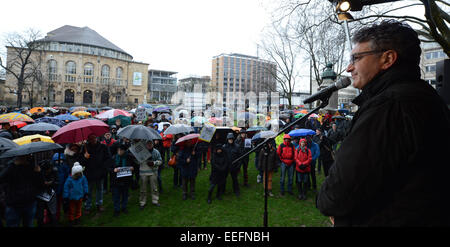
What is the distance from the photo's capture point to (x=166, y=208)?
697 cm

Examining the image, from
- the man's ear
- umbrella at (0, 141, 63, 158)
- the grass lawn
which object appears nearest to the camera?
the man's ear

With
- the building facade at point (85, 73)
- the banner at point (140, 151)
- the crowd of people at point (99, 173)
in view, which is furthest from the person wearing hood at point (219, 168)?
the building facade at point (85, 73)

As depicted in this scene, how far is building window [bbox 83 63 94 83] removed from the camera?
75.2m

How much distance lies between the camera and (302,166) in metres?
7.79

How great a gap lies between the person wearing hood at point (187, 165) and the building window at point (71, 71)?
82844 mm

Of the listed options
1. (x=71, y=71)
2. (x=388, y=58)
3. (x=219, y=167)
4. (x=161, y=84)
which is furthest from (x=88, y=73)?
(x=388, y=58)

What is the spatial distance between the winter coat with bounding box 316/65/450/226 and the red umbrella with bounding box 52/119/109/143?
281 inches

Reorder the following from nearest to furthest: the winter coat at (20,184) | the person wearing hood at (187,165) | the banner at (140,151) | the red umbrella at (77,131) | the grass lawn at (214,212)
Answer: the winter coat at (20,184) < the grass lawn at (214,212) < the red umbrella at (77,131) < the banner at (140,151) < the person wearing hood at (187,165)

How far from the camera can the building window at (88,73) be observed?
75.2m

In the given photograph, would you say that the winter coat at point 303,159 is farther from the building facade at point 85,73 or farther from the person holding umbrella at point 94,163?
the building facade at point 85,73

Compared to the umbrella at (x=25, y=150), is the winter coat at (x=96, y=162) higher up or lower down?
lower down

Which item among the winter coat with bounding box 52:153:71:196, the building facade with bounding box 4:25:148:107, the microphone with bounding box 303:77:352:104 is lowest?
the winter coat with bounding box 52:153:71:196

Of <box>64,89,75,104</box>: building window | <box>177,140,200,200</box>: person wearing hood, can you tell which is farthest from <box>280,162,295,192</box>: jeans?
<box>64,89,75,104</box>: building window

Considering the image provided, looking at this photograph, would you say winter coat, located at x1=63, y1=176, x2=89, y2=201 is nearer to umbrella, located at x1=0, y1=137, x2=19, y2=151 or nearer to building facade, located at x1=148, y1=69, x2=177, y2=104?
umbrella, located at x1=0, y1=137, x2=19, y2=151
